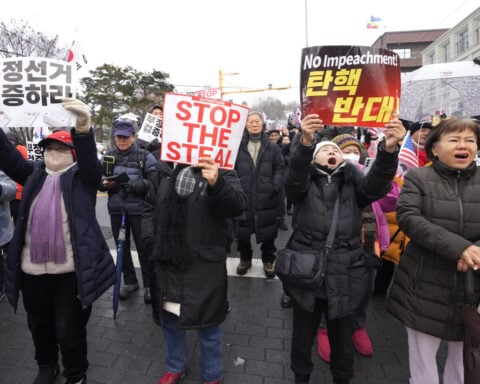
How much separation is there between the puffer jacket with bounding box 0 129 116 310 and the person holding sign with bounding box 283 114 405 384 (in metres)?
1.37

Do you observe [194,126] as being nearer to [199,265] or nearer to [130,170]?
[199,265]

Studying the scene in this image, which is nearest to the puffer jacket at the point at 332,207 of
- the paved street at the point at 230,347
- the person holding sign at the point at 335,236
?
the person holding sign at the point at 335,236

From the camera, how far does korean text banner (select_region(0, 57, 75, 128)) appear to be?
8.09 feet

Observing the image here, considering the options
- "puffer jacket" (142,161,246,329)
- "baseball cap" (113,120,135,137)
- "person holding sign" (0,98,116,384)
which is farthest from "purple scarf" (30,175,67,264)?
"baseball cap" (113,120,135,137)

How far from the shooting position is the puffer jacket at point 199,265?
2.30 metres

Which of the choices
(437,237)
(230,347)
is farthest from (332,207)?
(230,347)

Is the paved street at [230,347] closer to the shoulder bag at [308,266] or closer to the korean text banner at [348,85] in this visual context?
the shoulder bag at [308,266]

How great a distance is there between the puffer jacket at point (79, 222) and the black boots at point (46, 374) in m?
0.62

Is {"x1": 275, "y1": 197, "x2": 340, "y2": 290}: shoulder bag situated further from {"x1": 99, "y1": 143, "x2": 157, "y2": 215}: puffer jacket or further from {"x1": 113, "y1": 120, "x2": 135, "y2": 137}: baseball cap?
{"x1": 113, "y1": 120, "x2": 135, "y2": 137}: baseball cap

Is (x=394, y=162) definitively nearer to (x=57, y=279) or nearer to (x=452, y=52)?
(x=57, y=279)

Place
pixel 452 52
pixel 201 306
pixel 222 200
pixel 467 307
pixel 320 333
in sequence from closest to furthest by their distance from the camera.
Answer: pixel 467 307, pixel 222 200, pixel 201 306, pixel 320 333, pixel 452 52

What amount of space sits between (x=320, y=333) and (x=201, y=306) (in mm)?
1380

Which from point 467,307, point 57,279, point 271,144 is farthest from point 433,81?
point 57,279

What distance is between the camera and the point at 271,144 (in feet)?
14.9
